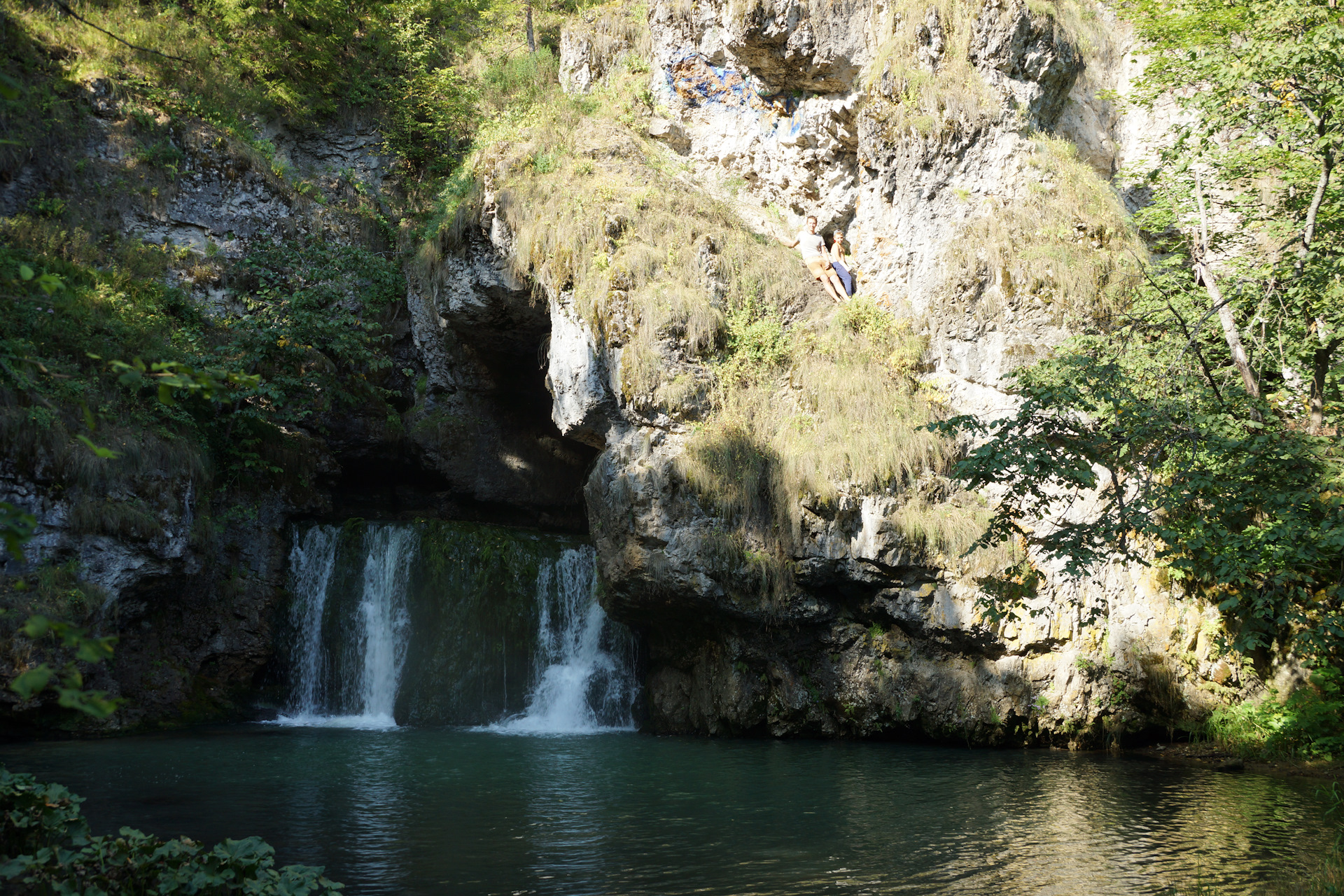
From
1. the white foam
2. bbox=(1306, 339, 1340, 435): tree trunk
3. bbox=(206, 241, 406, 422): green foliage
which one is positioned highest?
bbox=(206, 241, 406, 422): green foliage

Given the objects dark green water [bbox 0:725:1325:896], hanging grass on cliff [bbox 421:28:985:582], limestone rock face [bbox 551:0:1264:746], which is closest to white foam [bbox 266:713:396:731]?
dark green water [bbox 0:725:1325:896]

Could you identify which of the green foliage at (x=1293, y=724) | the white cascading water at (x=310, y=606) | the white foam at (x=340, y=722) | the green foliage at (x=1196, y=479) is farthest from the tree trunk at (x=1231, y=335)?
the white cascading water at (x=310, y=606)

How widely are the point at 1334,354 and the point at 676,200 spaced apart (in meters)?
9.74

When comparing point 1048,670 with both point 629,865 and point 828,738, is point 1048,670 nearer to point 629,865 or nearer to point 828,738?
point 828,738

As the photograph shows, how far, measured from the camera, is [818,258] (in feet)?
53.6

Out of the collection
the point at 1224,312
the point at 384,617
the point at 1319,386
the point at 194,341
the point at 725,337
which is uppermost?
the point at 194,341

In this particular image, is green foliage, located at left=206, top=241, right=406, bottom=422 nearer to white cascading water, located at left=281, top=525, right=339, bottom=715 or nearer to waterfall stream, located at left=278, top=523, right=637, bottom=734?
white cascading water, located at left=281, top=525, right=339, bottom=715

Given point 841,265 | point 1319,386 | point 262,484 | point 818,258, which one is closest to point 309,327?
point 262,484

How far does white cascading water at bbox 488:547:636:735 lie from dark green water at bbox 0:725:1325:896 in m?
3.02

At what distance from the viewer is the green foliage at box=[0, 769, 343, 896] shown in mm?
3930

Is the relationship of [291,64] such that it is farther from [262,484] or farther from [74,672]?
[74,672]

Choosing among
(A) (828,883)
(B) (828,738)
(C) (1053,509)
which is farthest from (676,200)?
(A) (828,883)

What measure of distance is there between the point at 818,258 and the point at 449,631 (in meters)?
9.39

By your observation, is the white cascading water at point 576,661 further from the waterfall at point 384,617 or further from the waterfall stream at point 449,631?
the waterfall at point 384,617
